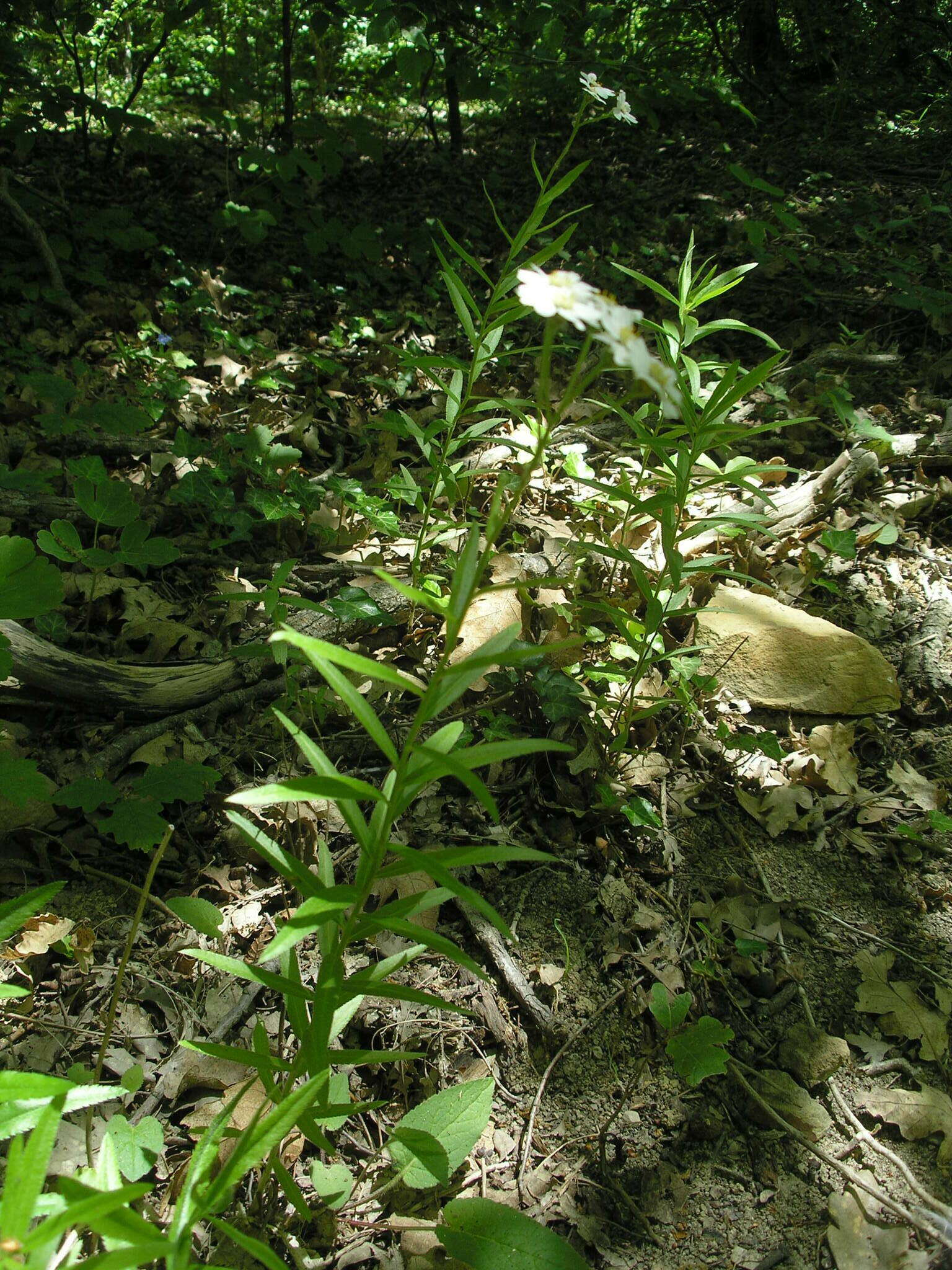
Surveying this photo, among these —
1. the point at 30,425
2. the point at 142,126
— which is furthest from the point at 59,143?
the point at 30,425

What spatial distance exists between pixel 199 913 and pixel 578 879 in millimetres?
832

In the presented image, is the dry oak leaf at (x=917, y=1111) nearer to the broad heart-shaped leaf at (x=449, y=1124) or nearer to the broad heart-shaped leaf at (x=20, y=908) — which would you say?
the broad heart-shaped leaf at (x=449, y=1124)

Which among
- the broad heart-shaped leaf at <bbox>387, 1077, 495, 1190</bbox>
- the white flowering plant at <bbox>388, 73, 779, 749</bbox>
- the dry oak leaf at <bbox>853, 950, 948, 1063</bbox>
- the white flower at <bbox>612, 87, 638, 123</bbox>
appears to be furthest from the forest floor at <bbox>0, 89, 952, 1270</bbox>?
the white flower at <bbox>612, 87, 638, 123</bbox>

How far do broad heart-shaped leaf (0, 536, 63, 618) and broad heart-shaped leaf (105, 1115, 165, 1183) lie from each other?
3.14 feet

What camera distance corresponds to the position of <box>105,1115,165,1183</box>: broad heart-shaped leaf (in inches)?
46.8

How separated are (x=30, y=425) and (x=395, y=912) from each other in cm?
274

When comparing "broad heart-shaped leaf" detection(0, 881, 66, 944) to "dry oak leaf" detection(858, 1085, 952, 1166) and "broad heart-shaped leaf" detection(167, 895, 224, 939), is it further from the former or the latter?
"dry oak leaf" detection(858, 1085, 952, 1166)

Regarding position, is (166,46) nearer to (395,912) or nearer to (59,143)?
(59,143)

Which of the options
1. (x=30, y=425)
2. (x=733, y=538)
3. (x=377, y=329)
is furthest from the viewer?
(x=377, y=329)

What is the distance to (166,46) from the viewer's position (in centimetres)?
666

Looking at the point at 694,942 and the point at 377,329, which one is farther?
the point at 377,329

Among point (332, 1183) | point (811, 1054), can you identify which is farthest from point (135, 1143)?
point (811, 1054)

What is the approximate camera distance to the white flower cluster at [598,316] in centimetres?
87

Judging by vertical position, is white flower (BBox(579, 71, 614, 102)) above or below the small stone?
above
